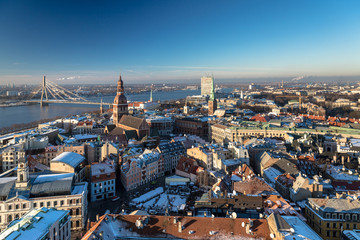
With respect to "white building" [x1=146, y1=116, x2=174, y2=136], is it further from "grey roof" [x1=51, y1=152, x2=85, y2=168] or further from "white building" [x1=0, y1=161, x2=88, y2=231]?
"white building" [x1=0, y1=161, x2=88, y2=231]

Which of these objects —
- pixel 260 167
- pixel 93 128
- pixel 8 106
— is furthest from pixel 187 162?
pixel 8 106

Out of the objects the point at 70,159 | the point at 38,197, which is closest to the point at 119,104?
the point at 70,159

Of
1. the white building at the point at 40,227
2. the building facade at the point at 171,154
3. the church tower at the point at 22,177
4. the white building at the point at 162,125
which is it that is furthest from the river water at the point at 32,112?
the white building at the point at 40,227

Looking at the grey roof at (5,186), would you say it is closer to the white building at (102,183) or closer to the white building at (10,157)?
the white building at (102,183)

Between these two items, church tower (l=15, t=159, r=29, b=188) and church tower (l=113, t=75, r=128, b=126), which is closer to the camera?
church tower (l=15, t=159, r=29, b=188)

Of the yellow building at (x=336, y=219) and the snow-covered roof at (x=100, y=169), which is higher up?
the snow-covered roof at (x=100, y=169)

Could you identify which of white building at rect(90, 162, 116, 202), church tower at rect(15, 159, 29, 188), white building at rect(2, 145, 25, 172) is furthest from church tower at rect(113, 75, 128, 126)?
church tower at rect(15, 159, 29, 188)
